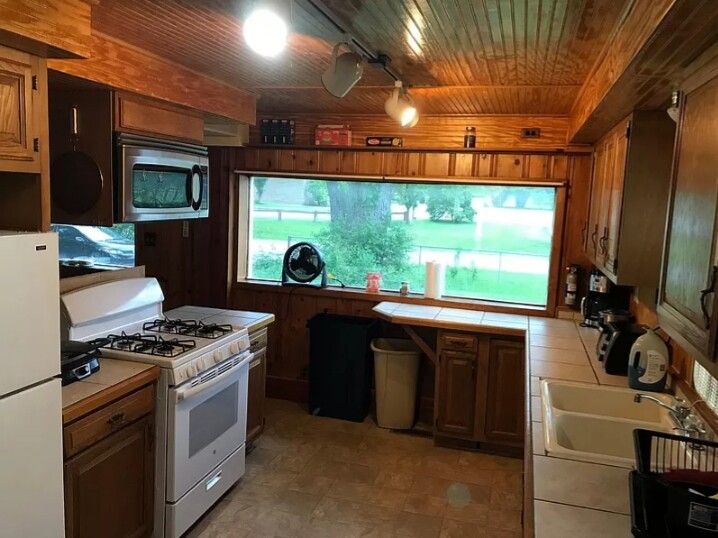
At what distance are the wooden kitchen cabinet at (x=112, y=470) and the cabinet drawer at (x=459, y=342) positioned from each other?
2041 millimetres

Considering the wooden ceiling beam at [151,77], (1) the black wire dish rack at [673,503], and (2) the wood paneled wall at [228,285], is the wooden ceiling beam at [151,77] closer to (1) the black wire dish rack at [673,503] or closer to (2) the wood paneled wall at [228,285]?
(2) the wood paneled wall at [228,285]

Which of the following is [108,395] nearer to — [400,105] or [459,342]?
[400,105]

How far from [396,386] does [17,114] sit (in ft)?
9.95

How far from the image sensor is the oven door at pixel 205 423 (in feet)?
8.70

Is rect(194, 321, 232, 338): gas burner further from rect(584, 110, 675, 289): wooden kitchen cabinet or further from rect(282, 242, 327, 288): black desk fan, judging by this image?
rect(584, 110, 675, 289): wooden kitchen cabinet

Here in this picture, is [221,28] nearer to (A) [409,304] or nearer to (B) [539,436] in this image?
(B) [539,436]

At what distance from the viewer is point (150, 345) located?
9.12ft

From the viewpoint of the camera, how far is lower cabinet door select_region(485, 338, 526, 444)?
3.84 metres

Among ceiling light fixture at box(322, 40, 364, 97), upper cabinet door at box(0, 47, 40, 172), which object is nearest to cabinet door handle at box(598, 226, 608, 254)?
ceiling light fixture at box(322, 40, 364, 97)

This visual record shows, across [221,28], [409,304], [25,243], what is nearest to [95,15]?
[221,28]

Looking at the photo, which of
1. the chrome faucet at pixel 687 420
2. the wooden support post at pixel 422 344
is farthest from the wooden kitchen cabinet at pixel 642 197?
the wooden support post at pixel 422 344

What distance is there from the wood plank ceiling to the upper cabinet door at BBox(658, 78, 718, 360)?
0.53 m

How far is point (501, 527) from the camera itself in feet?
10.1

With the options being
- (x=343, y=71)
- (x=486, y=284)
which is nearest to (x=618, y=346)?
(x=486, y=284)
